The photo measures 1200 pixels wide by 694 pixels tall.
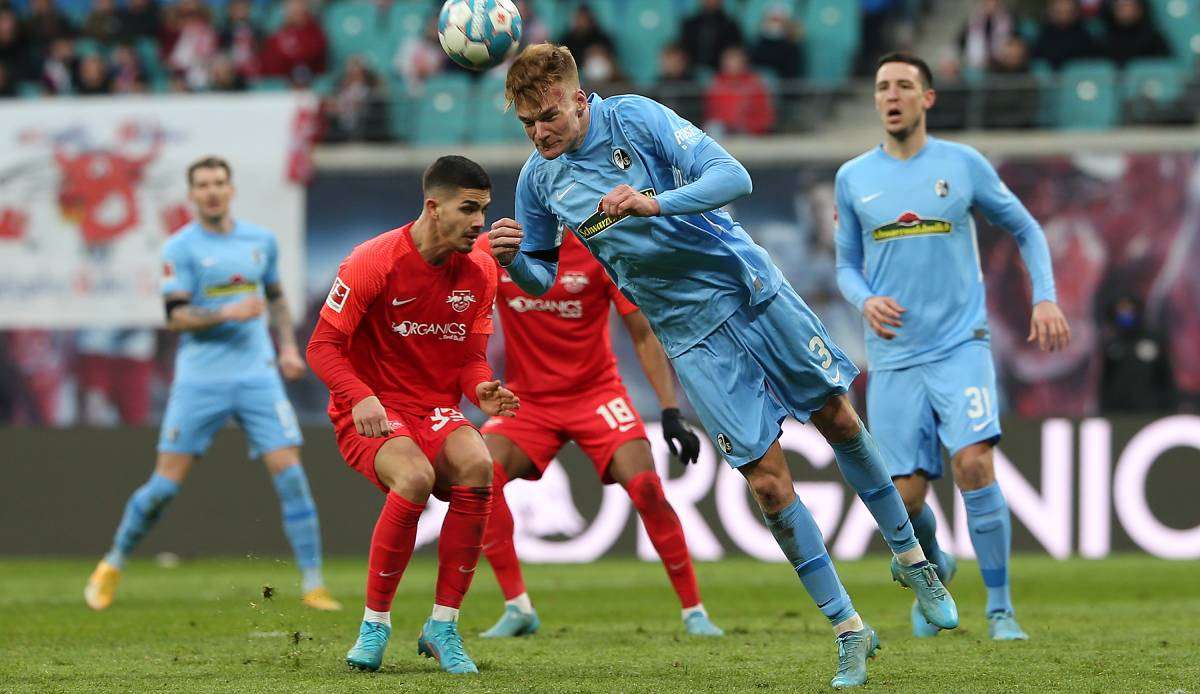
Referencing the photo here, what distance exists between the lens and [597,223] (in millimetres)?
6125

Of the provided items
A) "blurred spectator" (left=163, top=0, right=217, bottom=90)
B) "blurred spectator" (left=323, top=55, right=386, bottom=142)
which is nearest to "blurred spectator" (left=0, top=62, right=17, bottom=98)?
"blurred spectator" (left=163, top=0, right=217, bottom=90)

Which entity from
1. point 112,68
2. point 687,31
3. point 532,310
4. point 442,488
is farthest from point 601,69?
point 442,488

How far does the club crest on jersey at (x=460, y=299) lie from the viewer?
665 centimetres

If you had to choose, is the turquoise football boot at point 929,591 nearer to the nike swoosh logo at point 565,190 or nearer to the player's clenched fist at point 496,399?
the player's clenched fist at point 496,399

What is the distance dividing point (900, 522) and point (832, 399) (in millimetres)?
594

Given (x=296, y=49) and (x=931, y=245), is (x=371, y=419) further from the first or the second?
(x=296, y=49)

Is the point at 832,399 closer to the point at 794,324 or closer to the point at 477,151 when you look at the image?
the point at 794,324

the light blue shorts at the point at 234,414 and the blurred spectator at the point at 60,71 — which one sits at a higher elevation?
the blurred spectator at the point at 60,71

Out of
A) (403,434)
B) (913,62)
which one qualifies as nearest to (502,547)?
(403,434)

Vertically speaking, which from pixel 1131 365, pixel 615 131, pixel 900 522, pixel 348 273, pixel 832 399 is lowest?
pixel 1131 365

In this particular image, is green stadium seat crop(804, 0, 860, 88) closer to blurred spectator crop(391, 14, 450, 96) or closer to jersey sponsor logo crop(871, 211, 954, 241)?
blurred spectator crop(391, 14, 450, 96)

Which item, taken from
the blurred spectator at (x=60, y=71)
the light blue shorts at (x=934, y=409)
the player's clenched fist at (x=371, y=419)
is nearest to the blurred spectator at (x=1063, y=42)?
the light blue shorts at (x=934, y=409)

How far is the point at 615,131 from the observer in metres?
6.15

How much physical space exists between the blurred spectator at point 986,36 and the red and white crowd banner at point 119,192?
22.5 feet
